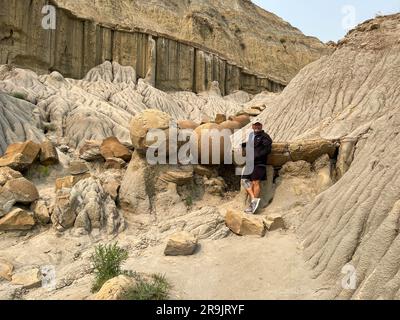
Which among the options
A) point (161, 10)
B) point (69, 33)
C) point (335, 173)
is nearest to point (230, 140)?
point (335, 173)

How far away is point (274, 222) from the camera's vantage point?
6.04m

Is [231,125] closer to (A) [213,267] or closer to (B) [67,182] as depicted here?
(B) [67,182]

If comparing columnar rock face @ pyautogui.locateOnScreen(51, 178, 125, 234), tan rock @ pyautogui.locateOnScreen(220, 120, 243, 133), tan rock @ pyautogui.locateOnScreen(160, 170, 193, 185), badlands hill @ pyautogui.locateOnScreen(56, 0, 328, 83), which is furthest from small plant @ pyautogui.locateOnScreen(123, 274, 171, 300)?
badlands hill @ pyautogui.locateOnScreen(56, 0, 328, 83)

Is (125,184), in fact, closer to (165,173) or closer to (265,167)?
(165,173)

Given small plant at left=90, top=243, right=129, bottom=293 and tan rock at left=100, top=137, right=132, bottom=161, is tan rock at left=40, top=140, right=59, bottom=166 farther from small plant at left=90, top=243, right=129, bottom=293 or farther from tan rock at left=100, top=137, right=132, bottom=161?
small plant at left=90, top=243, right=129, bottom=293

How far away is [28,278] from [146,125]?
3113mm

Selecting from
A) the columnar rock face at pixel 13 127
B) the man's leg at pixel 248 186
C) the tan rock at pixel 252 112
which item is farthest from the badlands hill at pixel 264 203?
the tan rock at pixel 252 112

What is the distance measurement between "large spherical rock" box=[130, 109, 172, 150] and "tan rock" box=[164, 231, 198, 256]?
6.81ft

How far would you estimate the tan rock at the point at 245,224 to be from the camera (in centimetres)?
597

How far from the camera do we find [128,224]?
22.9 ft

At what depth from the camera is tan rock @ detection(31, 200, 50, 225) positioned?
271 inches

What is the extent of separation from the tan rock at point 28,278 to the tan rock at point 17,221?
1.22m

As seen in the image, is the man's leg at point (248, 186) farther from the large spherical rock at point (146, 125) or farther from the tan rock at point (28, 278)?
the tan rock at point (28, 278)
